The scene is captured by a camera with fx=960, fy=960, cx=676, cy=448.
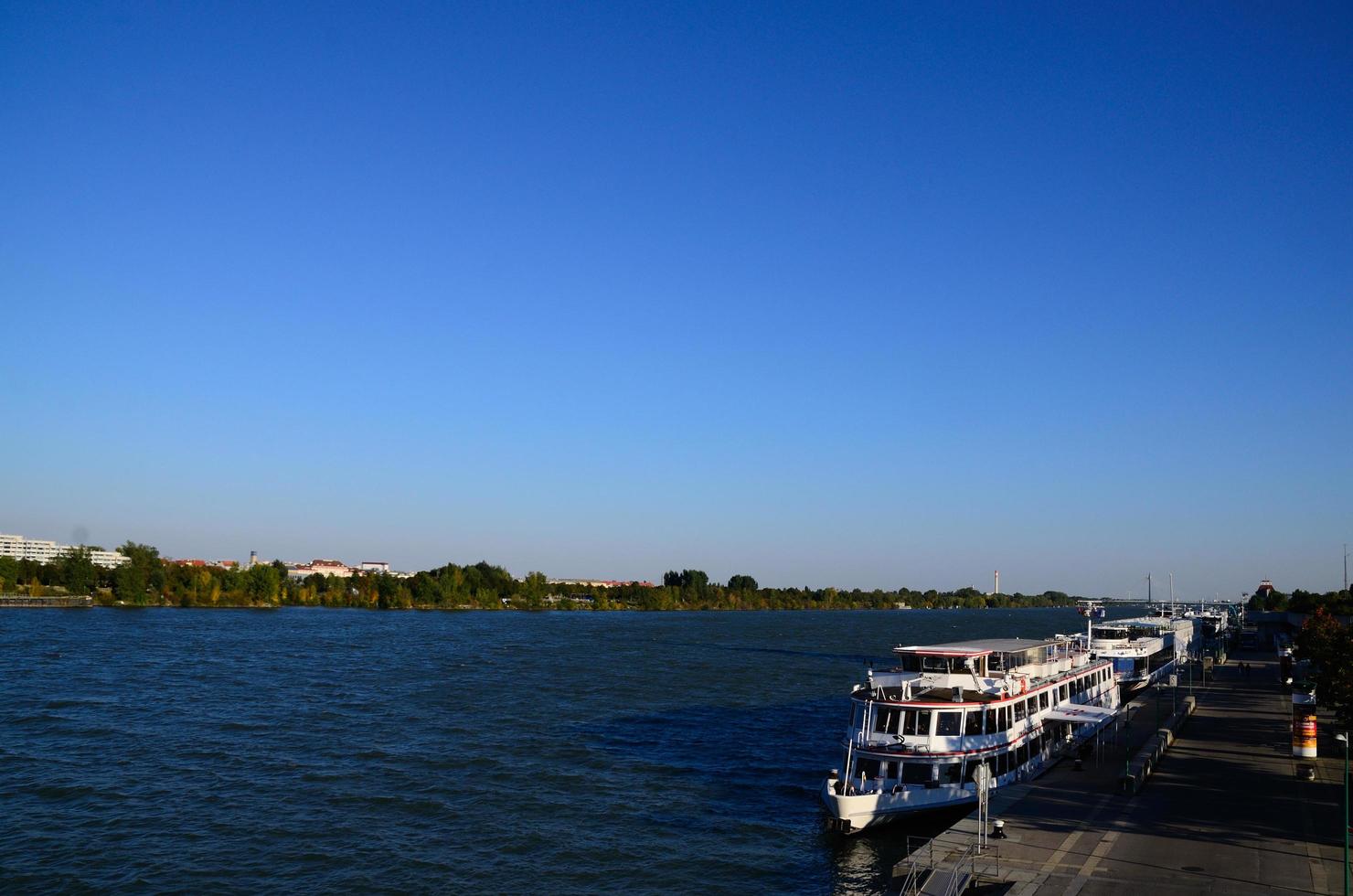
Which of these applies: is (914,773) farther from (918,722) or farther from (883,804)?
(883,804)

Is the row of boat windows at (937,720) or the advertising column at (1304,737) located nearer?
the row of boat windows at (937,720)

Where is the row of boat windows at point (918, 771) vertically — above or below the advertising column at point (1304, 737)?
below

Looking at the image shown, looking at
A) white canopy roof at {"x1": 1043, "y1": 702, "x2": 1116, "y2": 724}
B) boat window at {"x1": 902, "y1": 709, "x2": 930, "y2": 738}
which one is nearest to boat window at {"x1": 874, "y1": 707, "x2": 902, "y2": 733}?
boat window at {"x1": 902, "y1": 709, "x2": 930, "y2": 738}

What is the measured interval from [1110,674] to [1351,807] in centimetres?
3410

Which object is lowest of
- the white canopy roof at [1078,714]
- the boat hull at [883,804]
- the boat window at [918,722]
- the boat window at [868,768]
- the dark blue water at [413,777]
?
the dark blue water at [413,777]

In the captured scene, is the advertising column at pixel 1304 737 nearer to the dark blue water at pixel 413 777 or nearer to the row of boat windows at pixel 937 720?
the row of boat windows at pixel 937 720

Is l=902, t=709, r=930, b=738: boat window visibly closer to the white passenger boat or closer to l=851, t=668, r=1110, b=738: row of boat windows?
l=851, t=668, r=1110, b=738: row of boat windows

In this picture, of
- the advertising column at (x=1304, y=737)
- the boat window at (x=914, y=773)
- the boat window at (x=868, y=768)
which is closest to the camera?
the boat window at (x=914, y=773)

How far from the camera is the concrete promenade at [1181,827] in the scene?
26688 mm

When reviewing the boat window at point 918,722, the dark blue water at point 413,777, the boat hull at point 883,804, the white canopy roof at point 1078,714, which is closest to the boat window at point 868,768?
the boat hull at point 883,804

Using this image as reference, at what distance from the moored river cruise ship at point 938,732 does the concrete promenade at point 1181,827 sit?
2.35m

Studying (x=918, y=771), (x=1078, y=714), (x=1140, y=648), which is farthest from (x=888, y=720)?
(x=1140, y=648)

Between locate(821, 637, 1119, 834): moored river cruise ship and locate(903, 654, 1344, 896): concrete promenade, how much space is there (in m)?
2.35

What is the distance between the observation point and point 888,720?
136 ft
